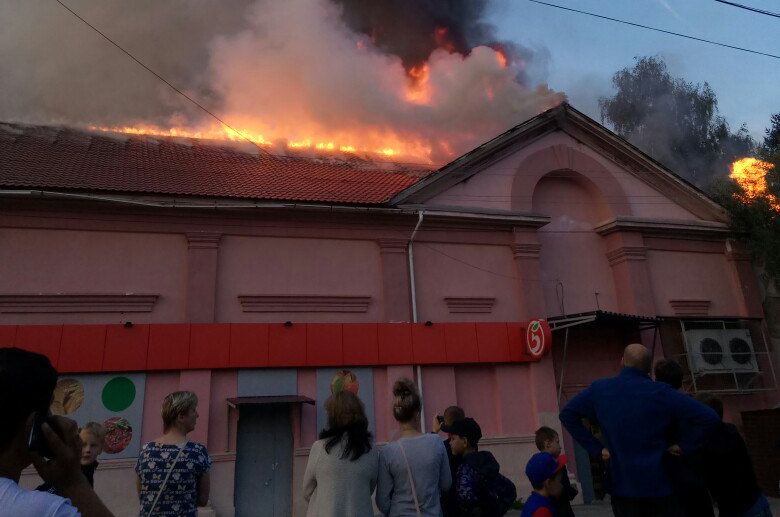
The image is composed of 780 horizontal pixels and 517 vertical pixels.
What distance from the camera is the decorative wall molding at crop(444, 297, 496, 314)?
1241cm

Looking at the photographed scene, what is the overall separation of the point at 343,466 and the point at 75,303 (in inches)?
357

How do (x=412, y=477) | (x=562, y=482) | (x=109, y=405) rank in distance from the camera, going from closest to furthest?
(x=412, y=477)
(x=562, y=482)
(x=109, y=405)

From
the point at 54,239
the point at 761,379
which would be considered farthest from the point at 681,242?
the point at 54,239

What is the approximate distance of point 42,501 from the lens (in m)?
1.55

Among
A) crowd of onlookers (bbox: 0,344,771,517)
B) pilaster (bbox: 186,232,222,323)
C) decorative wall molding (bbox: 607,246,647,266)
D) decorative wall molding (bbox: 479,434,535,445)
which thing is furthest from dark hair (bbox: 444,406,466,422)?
decorative wall molding (bbox: 607,246,647,266)

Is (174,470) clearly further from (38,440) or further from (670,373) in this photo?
(670,373)

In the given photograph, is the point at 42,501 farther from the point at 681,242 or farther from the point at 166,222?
the point at 681,242

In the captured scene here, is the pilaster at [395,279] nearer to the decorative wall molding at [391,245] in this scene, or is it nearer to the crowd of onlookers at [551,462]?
the decorative wall molding at [391,245]

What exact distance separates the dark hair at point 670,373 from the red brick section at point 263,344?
7.60m

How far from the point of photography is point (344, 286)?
1188 cm

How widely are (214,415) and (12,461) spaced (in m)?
9.25

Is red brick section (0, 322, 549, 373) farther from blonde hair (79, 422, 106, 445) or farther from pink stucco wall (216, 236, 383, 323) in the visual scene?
blonde hair (79, 422, 106, 445)

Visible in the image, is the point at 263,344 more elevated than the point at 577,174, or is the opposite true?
the point at 577,174

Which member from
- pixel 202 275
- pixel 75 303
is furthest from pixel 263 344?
pixel 75 303
